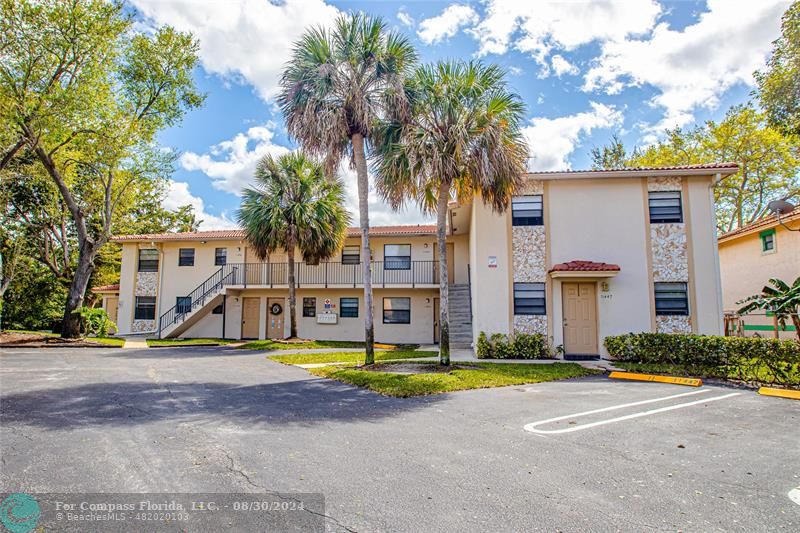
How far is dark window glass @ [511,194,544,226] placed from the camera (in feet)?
46.2

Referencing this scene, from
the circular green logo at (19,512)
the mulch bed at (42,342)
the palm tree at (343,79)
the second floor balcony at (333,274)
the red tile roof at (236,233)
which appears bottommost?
the circular green logo at (19,512)

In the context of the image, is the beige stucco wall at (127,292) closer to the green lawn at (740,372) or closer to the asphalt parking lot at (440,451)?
the asphalt parking lot at (440,451)

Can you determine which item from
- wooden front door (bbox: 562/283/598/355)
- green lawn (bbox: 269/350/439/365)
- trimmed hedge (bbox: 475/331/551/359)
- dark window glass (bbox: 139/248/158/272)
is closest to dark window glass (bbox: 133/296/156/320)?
dark window glass (bbox: 139/248/158/272)

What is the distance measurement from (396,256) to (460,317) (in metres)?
4.86

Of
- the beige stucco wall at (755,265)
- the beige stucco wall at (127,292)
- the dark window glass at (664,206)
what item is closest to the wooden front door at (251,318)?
the beige stucco wall at (127,292)

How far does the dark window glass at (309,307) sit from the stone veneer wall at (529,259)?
1172cm

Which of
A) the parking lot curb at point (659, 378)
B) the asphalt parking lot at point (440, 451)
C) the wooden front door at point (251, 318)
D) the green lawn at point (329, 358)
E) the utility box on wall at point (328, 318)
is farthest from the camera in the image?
the wooden front door at point (251, 318)

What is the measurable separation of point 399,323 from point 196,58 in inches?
587

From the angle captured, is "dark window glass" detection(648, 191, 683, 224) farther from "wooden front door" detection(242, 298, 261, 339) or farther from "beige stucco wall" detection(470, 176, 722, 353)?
"wooden front door" detection(242, 298, 261, 339)

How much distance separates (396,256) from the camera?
21594mm

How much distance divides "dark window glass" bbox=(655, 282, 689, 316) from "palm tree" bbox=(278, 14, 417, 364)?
371 inches

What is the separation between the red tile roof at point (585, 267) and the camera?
42.4 feet

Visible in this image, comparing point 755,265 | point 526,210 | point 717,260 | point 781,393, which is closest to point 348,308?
point 526,210

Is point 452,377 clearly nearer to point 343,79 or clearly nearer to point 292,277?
point 343,79
